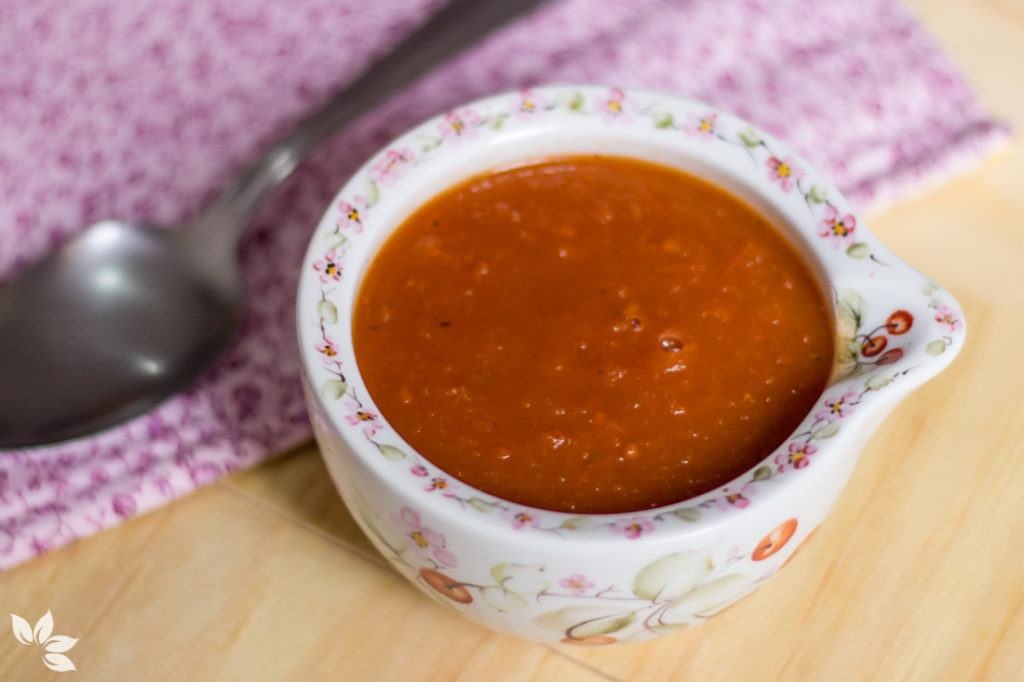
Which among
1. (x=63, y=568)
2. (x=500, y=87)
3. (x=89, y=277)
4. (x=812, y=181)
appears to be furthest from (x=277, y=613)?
(x=500, y=87)

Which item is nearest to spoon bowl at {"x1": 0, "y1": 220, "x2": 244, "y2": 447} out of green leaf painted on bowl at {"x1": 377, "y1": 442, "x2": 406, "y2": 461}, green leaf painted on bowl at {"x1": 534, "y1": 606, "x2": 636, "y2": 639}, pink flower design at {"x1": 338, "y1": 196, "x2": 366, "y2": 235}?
pink flower design at {"x1": 338, "y1": 196, "x2": 366, "y2": 235}

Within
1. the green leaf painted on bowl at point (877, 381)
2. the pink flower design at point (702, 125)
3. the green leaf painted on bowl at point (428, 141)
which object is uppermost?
the pink flower design at point (702, 125)

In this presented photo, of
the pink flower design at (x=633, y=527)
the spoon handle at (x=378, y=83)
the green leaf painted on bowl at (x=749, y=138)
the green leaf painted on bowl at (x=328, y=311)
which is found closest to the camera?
the pink flower design at (x=633, y=527)

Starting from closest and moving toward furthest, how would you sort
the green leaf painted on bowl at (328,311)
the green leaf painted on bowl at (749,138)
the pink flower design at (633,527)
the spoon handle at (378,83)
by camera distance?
the pink flower design at (633,527), the green leaf painted on bowl at (328,311), the green leaf painted on bowl at (749,138), the spoon handle at (378,83)

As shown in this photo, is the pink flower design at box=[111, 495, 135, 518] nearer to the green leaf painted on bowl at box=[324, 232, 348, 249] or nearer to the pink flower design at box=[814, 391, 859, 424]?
the green leaf painted on bowl at box=[324, 232, 348, 249]

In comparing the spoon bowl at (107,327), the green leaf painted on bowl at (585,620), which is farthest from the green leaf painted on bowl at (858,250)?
the spoon bowl at (107,327)

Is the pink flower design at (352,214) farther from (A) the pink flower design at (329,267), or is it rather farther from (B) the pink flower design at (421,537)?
(B) the pink flower design at (421,537)

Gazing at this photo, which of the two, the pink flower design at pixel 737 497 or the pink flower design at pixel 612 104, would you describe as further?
the pink flower design at pixel 612 104

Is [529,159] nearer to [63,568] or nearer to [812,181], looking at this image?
[812,181]
